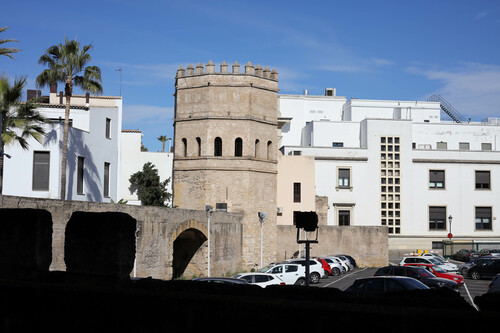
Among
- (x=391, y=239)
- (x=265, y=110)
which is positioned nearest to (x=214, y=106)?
(x=265, y=110)

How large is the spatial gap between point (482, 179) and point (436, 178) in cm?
492

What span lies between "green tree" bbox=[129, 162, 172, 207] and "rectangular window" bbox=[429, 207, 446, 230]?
81.1ft

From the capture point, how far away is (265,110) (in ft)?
136

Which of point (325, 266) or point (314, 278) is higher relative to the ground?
point (325, 266)

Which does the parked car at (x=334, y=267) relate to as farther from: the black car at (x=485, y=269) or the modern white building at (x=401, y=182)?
the modern white building at (x=401, y=182)

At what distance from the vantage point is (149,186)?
54875 millimetres

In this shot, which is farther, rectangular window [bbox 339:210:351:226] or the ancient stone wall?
rectangular window [bbox 339:210:351:226]

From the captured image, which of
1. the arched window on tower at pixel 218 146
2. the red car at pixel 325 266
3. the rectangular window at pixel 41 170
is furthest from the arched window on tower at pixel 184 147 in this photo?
the rectangular window at pixel 41 170

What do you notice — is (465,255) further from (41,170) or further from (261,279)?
(41,170)

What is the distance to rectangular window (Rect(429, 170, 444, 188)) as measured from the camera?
2291 inches

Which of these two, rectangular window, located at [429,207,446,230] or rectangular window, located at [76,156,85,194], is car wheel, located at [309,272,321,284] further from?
rectangular window, located at [429,207,446,230]

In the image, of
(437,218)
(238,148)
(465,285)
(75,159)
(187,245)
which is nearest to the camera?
(465,285)

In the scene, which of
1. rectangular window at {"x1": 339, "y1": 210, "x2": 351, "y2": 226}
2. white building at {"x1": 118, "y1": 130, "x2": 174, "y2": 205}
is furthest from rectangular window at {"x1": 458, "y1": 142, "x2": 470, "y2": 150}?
white building at {"x1": 118, "y1": 130, "x2": 174, "y2": 205}

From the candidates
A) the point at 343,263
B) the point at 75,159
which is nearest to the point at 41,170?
the point at 75,159
